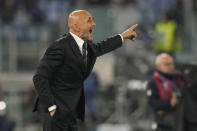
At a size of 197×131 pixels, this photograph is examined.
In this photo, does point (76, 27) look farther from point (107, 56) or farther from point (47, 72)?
point (107, 56)

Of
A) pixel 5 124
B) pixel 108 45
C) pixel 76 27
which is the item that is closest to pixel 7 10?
pixel 5 124

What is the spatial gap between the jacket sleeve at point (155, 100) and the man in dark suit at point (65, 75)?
215cm

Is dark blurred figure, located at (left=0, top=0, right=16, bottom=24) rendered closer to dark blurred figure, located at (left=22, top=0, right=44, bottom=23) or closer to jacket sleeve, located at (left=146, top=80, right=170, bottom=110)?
dark blurred figure, located at (left=22, top=0, right=44, bottom=23)

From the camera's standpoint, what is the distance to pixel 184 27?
13969 millimetres

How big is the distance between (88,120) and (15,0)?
392cm

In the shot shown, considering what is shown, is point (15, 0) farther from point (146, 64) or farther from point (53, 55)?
point (53, 55)

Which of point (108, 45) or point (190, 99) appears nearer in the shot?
point (108, 45)

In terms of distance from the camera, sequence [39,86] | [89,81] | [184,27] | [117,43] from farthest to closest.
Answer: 1. [184,27]
2. [89,81]
3. [117,43]
4. [39,86]

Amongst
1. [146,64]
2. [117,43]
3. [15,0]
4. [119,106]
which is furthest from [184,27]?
[117,43]

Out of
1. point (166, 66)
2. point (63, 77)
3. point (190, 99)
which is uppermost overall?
point (63, 77)

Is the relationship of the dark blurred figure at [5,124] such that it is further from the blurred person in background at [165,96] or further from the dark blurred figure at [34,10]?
the dark blurred figure at [34,10]

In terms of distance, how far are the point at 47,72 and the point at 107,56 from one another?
8.18 m

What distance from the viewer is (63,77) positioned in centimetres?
Result: 686

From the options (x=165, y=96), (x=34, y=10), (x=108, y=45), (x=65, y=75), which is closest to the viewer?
(x=65, y=75)
